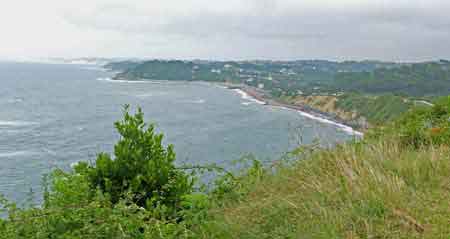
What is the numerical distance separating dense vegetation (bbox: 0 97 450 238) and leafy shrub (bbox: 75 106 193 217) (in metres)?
0.04

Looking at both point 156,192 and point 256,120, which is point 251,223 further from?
point 256,120

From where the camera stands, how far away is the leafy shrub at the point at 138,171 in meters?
6.02

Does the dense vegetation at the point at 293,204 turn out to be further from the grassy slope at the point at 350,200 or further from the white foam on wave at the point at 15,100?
the white foam on wave at the point at 15,100

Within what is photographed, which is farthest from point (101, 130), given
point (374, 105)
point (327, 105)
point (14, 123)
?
point (327, 105)

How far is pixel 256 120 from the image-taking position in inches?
2227

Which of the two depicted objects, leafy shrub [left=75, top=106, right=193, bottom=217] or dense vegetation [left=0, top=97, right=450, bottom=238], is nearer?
dense vegetation [left=0, top=97, right=450, bottom=238]

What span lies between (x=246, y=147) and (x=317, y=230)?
110 ft

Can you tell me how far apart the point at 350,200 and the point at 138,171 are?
11.5ft

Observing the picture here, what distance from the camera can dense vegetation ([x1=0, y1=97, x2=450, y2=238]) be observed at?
3361mm

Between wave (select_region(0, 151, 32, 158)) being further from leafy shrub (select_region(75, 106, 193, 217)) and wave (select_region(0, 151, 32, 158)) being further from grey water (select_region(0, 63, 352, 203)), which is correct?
leafy shrub (select_region(75, 106, 193, 217))

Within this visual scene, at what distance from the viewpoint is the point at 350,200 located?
369 cm

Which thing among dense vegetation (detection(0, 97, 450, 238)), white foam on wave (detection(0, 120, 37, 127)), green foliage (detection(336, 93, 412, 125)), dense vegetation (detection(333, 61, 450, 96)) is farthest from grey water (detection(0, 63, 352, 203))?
dense vegetation (detection(333, 61, 450, 96))

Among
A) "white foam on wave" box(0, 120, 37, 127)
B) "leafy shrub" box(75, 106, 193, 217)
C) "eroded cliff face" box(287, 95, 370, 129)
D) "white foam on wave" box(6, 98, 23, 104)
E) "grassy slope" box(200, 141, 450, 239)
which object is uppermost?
"grassy slope" box(200, 141, 450, 239)

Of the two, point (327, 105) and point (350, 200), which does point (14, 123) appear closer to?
point (327, 105)
